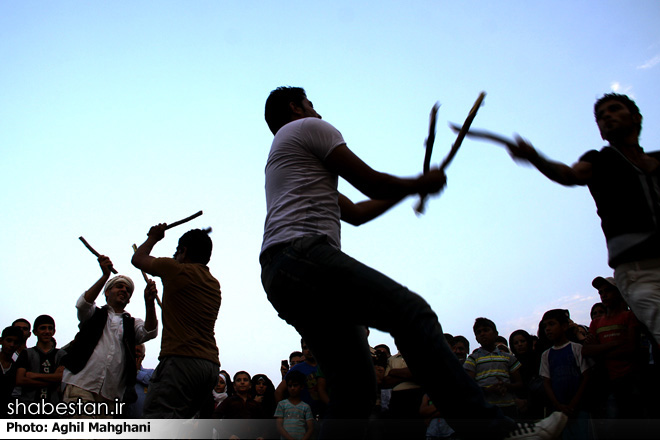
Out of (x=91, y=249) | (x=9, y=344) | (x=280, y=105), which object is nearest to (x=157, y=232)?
(x=91, y=249)

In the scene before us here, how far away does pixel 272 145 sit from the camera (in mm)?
2568

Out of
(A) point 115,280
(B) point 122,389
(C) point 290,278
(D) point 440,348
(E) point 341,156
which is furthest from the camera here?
(A) point 115,280

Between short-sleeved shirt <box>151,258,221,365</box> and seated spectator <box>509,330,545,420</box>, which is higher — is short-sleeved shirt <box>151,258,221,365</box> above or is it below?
above

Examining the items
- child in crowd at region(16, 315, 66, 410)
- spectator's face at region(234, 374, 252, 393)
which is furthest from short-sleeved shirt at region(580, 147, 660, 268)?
spectator's face at region(234, 374, 252, 393)

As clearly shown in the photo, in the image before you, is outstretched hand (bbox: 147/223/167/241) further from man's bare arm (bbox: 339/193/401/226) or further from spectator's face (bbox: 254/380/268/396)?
spectator's face (bbox: 254/380/268/396)

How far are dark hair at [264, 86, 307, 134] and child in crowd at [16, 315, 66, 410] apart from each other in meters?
4.43

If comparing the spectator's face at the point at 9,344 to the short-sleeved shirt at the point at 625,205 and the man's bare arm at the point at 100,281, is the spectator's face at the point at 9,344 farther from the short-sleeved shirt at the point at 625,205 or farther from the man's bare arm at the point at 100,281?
the short-sleeved shirt at the point at 625,205

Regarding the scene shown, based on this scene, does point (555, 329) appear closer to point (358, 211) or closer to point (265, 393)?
point (358, 211)

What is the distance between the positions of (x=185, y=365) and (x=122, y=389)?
1.74 m

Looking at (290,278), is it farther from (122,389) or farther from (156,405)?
(122,389)

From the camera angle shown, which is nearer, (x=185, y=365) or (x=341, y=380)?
(x=341, y=380)

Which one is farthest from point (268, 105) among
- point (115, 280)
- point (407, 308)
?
point (115, 280)

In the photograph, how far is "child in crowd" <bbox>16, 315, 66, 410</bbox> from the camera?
571cm

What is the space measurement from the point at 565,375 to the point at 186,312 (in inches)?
165
